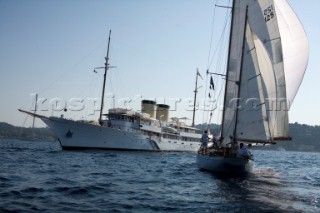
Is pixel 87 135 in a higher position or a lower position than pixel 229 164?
higher

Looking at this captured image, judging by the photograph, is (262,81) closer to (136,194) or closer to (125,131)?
(136,194)

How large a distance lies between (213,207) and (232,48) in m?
17.7

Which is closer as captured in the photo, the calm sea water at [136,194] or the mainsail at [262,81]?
the calm sea water at [136,194]

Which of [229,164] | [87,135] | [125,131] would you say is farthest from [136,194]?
[125,131]

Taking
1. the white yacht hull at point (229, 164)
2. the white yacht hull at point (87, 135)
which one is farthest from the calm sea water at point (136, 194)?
the white yacht hull at point (87, 135)

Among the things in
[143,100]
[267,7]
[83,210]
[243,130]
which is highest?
[267,7]

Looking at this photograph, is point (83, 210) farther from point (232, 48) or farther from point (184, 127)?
point (184, 127)

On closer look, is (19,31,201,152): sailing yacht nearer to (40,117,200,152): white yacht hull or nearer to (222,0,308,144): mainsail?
(40,117,200,152): white yacht hull

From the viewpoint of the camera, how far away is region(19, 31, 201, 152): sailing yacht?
43.7 metres

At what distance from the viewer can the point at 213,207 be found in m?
12.5

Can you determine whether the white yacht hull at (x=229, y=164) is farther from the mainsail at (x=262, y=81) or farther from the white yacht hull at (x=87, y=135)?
the white yacht hull at (x=87, y=135)

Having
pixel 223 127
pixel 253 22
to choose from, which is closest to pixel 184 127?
pixel 223 127

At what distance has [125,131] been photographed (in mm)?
45969

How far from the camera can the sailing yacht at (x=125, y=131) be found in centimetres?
4369
